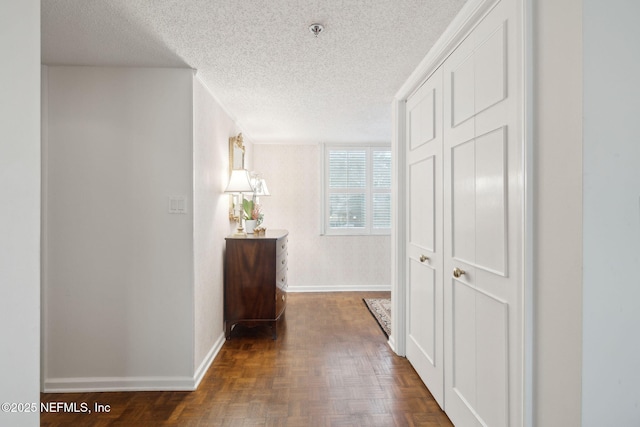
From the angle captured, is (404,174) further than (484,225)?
Yes

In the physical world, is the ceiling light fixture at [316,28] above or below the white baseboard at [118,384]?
above

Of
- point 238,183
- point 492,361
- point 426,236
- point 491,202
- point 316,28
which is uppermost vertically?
point 316,28

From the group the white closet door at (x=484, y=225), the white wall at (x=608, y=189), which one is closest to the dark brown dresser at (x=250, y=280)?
the white closet door at (x=484, y=225)

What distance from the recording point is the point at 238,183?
10.8 ft

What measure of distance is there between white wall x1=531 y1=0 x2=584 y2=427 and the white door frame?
0.02 meters

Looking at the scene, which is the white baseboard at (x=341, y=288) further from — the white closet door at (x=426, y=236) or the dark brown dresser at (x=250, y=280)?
the white closet door at (x=426, y=236)

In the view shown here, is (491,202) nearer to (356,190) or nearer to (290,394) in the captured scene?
(290,394)

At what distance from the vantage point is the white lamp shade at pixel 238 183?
3.27 meters

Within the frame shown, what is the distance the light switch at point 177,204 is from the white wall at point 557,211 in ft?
6.99

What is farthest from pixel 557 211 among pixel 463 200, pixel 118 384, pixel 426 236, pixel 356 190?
pixel 356 190

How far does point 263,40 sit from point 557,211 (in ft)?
5.75

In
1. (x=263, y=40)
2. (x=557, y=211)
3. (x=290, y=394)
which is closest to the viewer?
(x=557, y=211)

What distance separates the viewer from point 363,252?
5246 mm
